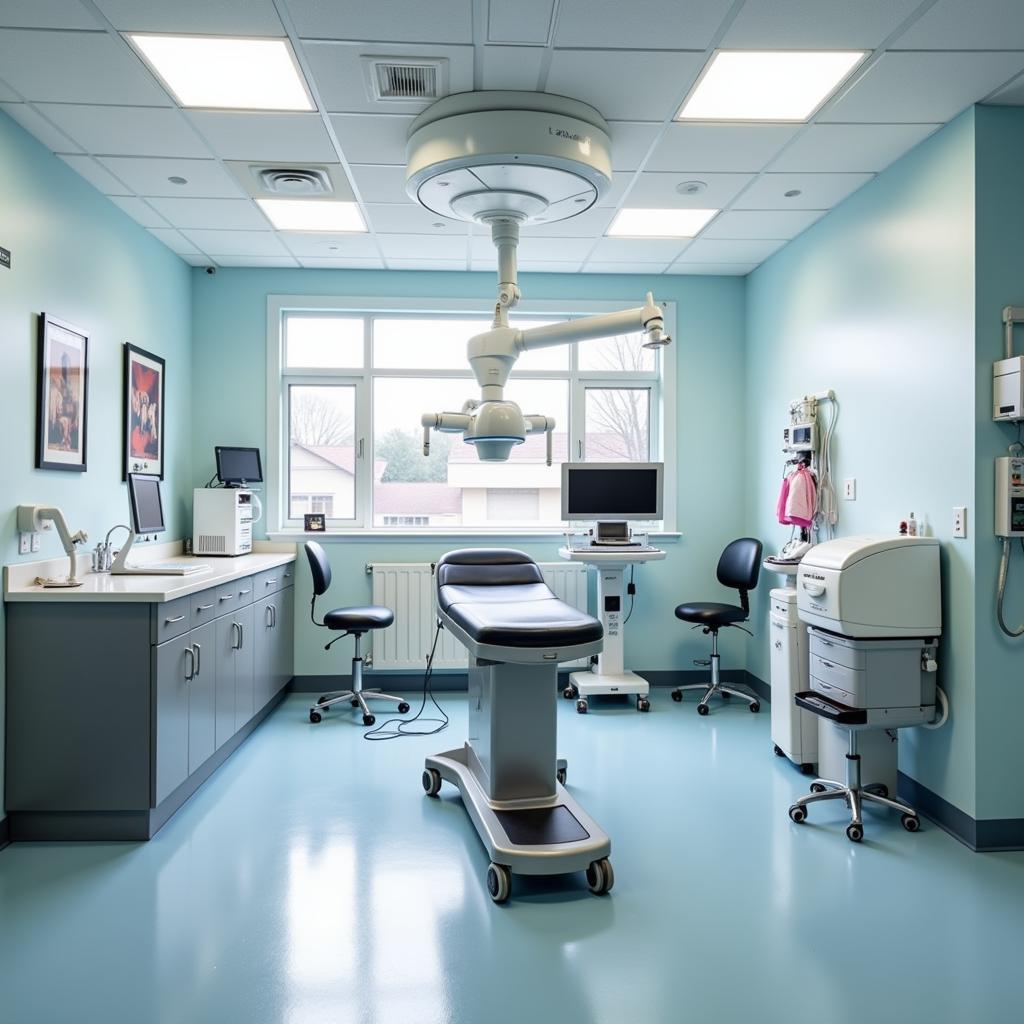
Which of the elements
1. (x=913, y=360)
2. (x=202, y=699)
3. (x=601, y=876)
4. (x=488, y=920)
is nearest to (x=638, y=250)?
(x=913, y=360)

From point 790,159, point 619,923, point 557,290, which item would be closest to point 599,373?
point 557,290

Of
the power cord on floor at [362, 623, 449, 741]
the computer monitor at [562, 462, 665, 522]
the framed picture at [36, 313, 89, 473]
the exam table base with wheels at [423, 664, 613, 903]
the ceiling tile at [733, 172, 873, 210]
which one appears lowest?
the power cord on floor at [362, 623, 449, 741]

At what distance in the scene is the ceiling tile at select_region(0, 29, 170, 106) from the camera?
8.44ft

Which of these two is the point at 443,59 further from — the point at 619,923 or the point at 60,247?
the point at 619,923

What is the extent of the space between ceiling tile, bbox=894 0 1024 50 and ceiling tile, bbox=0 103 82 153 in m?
3.19

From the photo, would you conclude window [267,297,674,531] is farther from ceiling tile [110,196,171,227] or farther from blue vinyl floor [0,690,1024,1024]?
blue vinyl floor [0,690,1024,1024]

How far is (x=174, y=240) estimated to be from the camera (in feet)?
15.2

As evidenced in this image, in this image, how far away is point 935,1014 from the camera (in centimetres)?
194

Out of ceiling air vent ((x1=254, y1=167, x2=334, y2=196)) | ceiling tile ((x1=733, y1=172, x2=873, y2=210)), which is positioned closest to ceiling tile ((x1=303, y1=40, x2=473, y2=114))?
ceiling air vent ((x1=254, y1=167, x2=334, y2=196))

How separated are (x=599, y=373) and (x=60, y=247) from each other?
3.33 meters

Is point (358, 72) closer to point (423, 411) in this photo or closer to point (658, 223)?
point (658, 223)

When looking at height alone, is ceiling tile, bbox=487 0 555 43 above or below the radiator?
above

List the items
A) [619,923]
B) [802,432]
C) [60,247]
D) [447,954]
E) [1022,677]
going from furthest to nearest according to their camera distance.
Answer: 1. [802,432]
2. [60,247]
3. [1022,677]
4. [619,923]
5. [447,954]

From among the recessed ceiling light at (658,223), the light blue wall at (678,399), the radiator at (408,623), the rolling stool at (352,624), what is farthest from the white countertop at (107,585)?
the recessed ceiling light at (658,223)
